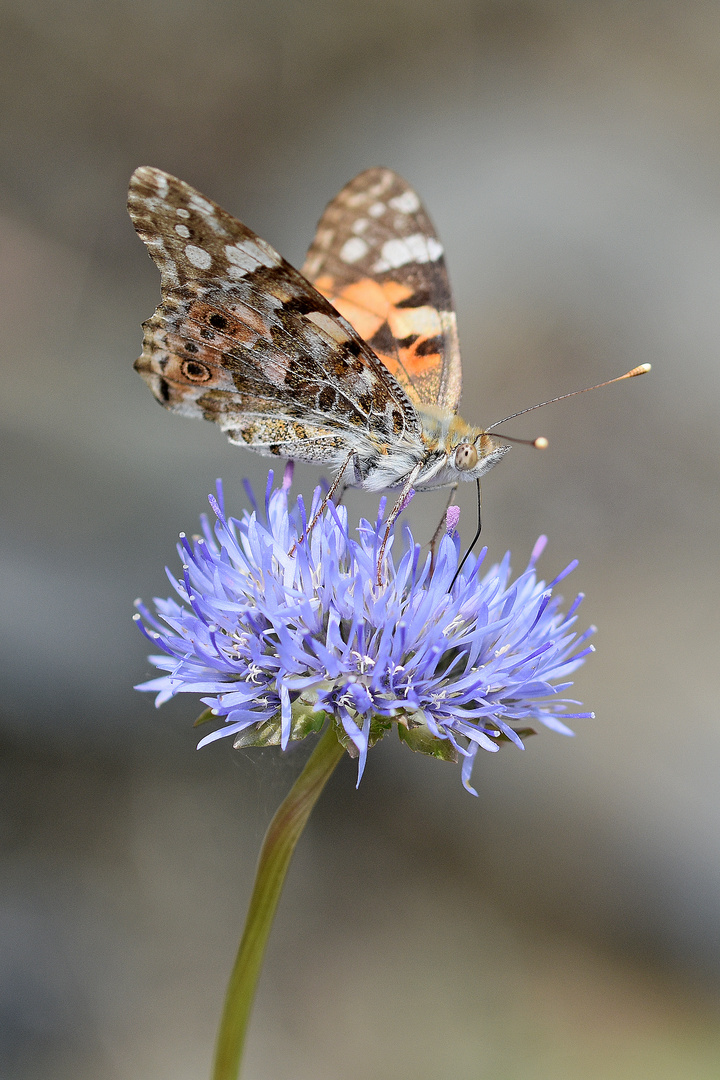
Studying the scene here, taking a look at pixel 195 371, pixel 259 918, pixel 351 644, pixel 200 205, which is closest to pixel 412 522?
pixel 195 371

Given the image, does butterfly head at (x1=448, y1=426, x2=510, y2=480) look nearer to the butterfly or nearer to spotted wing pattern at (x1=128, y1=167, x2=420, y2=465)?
the butterfly

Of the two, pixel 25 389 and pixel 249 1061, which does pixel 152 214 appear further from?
pixel 249 1061

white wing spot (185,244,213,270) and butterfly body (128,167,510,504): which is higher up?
white wing spot (185,244,213,270)

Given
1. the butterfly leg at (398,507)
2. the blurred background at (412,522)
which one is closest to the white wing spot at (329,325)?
the butterfly leg at (398,507)

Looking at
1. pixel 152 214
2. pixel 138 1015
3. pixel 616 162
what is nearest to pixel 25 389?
pixel 152 214

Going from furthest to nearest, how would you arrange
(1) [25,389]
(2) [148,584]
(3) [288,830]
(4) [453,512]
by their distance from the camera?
1. (1) [25,389]
2. (2) [148,584]
3. (4) [453,512]
4. (3) [288,830]

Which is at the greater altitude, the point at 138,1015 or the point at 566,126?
the point at 566,126

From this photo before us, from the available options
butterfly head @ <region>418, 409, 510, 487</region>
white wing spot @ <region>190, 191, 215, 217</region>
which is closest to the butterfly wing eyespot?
white wing spot @ <region>190, 191, 215, 217</region>
